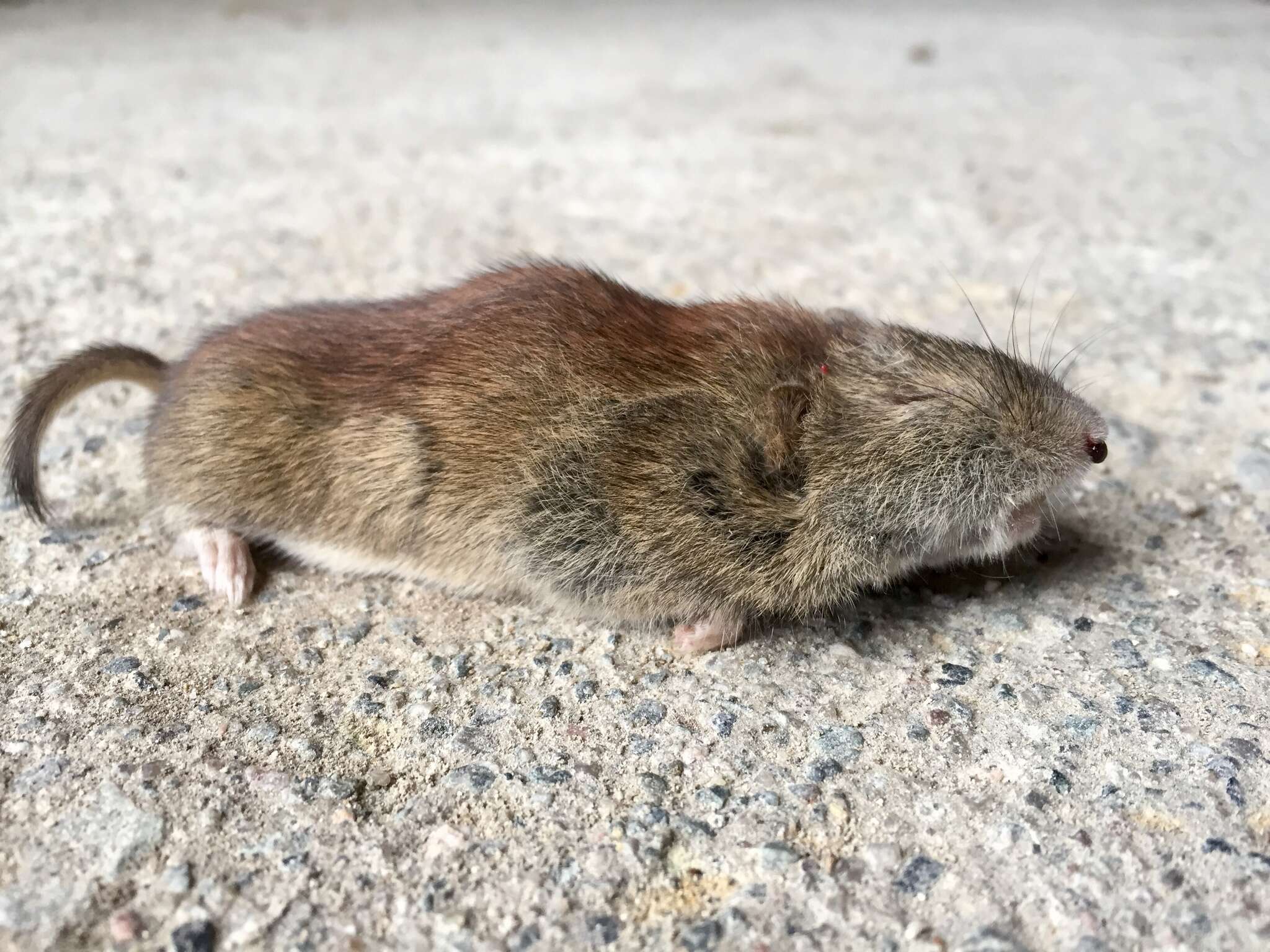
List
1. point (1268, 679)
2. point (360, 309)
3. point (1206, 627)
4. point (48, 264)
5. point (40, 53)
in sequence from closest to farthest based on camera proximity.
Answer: point (1268, 679) < point (1206, 627) < point (360, 309) < point (48, 264) < point (40, 53)

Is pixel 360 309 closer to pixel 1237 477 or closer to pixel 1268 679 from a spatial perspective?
pixel 1268 679

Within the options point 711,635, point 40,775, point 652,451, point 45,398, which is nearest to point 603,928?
point 711,635

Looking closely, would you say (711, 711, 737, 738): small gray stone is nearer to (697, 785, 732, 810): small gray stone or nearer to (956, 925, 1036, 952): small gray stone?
(697, 785, 732, 810): small gray stone

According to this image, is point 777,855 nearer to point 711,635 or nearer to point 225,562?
point 711,635

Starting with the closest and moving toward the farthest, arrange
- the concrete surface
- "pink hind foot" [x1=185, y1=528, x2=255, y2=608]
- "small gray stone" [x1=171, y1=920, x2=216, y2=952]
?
"small gray stone" [x1=171, y1=920, x2=216, y2=952] < the concrete surface < "pink hind foot" [x1=185, y1=528, x2=255, y2=608]

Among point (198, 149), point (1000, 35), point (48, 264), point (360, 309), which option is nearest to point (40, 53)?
point (198, 149)

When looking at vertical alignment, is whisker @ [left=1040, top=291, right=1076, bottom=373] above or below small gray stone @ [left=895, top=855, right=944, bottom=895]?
below

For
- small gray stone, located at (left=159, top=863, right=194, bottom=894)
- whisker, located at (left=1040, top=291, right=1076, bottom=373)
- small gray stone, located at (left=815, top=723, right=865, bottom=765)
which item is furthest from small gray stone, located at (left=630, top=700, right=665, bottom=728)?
whisker, located at (left=1040, top=291, right=1076, bottom=373)
